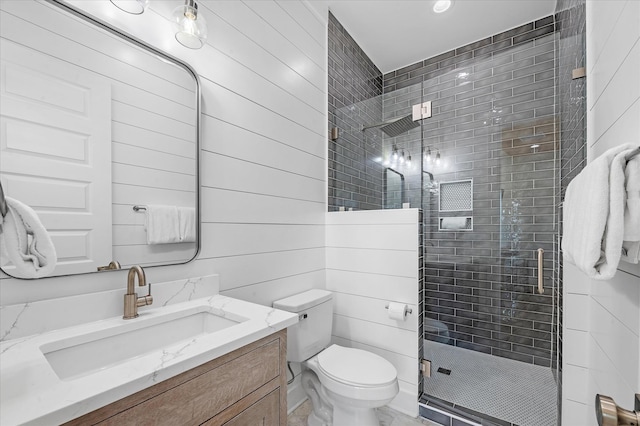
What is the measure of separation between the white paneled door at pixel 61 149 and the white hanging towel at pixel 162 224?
15 cm

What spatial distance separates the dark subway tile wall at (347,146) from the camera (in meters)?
2.34

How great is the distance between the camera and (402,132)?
2234 mm

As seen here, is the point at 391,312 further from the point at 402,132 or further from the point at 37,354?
the point at 37,354

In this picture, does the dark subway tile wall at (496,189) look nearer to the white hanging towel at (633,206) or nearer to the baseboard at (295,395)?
the baseboard at (295,395)

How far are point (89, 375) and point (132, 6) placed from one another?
4.16 feet

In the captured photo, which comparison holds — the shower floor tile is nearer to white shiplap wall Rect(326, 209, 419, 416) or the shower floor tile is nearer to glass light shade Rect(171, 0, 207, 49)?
white shiplap wall Rect(326, 209, 419, 416)

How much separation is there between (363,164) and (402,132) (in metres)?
0.40

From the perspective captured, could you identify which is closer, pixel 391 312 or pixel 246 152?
pixel 246 152

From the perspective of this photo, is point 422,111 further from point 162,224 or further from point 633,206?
point 162,224

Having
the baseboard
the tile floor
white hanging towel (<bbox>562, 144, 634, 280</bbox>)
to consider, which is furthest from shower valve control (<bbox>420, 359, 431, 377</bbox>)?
white hanging towel (<bbox>562, 144, 634, 280</bbox>)

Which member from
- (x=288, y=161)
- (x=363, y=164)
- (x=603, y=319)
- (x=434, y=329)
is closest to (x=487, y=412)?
(x=434, y=329)

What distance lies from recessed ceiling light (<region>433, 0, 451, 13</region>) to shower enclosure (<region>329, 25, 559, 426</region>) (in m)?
0.52

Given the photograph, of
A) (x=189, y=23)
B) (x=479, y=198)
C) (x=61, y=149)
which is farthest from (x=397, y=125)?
(x=61, y=149)

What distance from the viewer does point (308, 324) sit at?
1.79 metres
